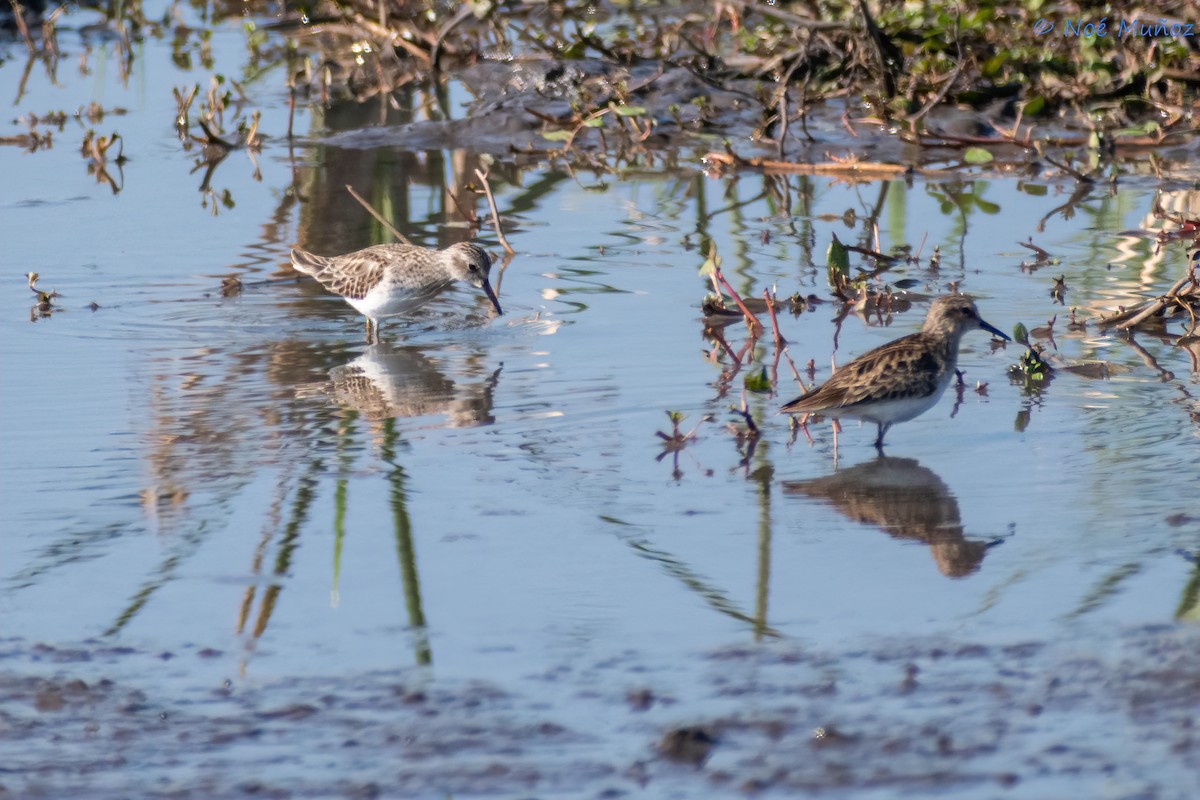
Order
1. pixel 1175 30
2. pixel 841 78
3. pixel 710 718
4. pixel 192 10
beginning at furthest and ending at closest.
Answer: pixel 192 10
pixel 841 78
pixel 1175 30
pixel 710 718

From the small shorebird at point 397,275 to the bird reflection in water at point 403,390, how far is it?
419 mm

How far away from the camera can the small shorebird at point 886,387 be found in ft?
24.0

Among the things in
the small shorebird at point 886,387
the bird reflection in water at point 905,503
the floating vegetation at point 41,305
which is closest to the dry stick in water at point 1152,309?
the small shorebird at point 886,387

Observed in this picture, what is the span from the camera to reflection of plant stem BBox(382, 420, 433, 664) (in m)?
5.52

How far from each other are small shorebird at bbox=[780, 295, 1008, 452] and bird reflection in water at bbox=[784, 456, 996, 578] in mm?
224

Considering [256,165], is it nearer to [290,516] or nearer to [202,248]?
[202,248]

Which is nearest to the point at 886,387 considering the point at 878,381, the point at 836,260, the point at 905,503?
the point at 878,381

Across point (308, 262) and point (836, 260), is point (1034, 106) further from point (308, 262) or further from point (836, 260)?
point (308, 262)

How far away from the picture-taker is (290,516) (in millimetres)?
6691

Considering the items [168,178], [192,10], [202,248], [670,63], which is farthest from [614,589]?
[192,10]

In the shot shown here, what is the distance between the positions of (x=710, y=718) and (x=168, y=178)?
10.7 meters

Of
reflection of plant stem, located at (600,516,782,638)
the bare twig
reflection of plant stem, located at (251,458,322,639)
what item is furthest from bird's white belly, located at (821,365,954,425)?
the bare twig

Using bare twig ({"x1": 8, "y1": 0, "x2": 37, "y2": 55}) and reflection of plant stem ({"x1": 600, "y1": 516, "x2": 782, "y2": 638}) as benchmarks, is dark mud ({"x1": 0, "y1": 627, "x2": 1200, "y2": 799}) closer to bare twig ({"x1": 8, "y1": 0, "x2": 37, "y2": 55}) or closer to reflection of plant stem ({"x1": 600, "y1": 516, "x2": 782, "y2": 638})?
reflection of plant stem ({"x1": 600, "y1": 516, "x2": 782, "y2": 638})

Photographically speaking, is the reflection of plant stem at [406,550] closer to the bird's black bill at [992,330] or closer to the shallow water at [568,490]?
the shallow water at [568,490]
